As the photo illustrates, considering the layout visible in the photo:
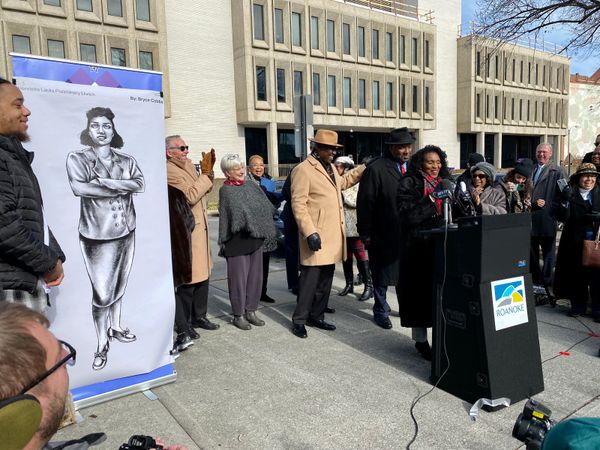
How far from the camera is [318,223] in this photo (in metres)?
4.75

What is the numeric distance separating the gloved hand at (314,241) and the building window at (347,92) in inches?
1062

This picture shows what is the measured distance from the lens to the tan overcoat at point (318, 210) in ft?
15.3

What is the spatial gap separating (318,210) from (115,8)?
74.5 ft

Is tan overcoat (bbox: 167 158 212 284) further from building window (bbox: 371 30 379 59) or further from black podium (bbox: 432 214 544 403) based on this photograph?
building window (bbox: 371 30 379 59)

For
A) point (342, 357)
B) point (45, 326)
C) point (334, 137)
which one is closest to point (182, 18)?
point (334, 137)

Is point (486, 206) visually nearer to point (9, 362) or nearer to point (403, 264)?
point (403, 264)

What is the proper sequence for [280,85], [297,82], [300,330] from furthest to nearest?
[297,82] → [280,85] → [300,330]

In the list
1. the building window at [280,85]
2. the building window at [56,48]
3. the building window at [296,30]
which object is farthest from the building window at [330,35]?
the building window at [56,48]

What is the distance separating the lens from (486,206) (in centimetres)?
506

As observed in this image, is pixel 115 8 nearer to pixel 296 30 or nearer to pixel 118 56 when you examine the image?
pixel 118 56

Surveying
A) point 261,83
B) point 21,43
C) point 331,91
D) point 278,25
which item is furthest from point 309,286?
point 331,91

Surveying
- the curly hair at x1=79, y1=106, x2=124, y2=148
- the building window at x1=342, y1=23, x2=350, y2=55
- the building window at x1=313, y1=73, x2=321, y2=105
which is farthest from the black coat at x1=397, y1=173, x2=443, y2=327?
the building window at x1=342, y1=23, x2=350, y2=55

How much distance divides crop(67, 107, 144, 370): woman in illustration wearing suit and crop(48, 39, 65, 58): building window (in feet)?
72.3

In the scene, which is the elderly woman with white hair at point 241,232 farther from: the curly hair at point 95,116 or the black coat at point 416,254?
the curly hair at point 95,116
